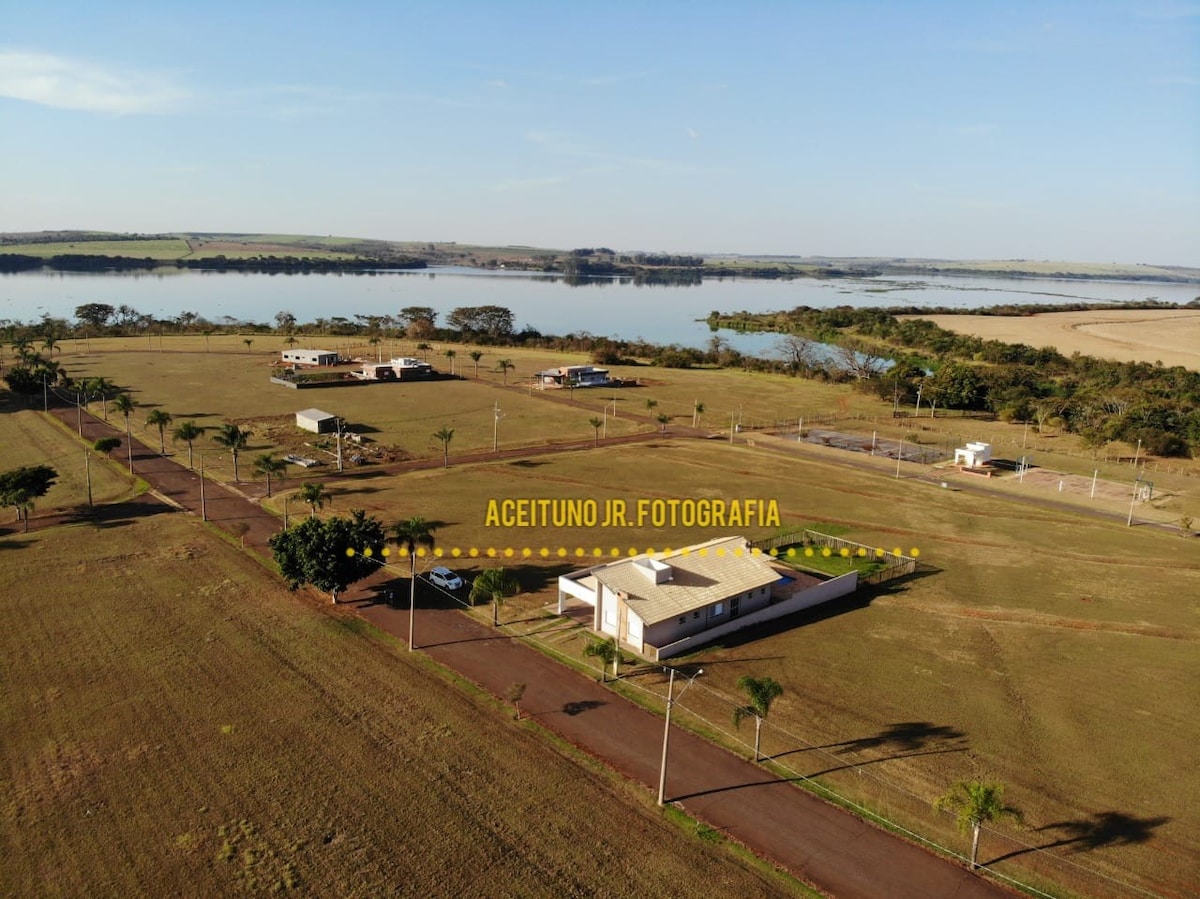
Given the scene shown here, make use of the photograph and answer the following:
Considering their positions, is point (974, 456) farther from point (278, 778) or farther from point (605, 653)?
point (278, 778)

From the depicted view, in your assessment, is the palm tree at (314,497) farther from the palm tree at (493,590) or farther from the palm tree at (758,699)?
the palm tree at (758,699)

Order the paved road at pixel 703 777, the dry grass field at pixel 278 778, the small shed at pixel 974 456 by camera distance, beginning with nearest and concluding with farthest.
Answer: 1. the dry grass field at pixel 278 778
2. the paved road at pixel 703 777
3. the small shed at pixel 974 456

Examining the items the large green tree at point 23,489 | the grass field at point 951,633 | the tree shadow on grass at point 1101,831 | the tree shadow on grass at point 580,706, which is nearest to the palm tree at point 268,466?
the grass field at point 951,633

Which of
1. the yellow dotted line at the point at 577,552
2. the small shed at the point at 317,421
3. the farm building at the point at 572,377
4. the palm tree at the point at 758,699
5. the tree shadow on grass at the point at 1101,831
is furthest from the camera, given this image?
the farm building at the point at 572,377

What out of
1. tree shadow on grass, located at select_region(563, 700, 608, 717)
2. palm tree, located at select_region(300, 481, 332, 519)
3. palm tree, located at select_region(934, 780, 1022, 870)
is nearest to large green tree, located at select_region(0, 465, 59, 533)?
palm tree, located at select_region(300, 481, 332, 519)

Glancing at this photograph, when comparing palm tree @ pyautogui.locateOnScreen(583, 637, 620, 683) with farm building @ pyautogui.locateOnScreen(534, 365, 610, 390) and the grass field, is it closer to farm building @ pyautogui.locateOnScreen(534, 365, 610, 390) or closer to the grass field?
the grass field

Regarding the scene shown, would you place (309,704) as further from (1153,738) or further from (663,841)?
(1153,738)
